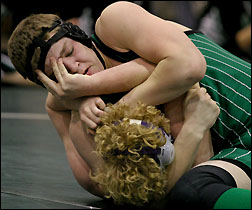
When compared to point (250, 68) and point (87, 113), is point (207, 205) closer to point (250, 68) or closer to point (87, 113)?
point (87, 113)

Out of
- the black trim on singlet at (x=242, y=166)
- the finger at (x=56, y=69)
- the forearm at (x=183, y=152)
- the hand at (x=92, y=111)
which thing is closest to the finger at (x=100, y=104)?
the hand at (x=92, y=111)

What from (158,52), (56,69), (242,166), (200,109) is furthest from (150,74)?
(242,166)

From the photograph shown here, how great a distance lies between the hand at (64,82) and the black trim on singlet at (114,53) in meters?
0.20

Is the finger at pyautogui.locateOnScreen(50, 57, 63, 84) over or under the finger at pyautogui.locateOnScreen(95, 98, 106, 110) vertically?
over

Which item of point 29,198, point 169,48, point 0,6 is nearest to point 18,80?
point 0,6

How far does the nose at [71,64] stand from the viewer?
2038 millimetres

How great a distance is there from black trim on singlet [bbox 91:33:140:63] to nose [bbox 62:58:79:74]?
16 cm

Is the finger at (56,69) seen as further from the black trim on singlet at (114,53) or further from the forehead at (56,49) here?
the black trim on singlet at (114,53)

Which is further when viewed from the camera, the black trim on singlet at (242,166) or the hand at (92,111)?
the black trim on singlet at (242,166)

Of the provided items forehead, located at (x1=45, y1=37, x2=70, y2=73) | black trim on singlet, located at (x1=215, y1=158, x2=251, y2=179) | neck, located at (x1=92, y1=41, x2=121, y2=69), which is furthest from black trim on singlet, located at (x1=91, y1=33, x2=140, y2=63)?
black trim on singlet, located at (x1=215, y1=158, x2=251, y2=179)

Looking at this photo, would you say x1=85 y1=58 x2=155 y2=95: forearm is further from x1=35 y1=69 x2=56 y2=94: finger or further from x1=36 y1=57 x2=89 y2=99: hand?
x1=35 y1=69 x2=56 y2=94: finger

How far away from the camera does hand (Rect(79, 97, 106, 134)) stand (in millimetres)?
1948

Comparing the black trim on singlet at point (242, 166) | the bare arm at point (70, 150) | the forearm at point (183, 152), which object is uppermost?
the forearm at point (183, 152)

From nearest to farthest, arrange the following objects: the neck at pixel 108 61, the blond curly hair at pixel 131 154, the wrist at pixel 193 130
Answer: the blond curly hair at pixel 131 154
the wrist at pixel 193 130
the neck at pixel 108 61
